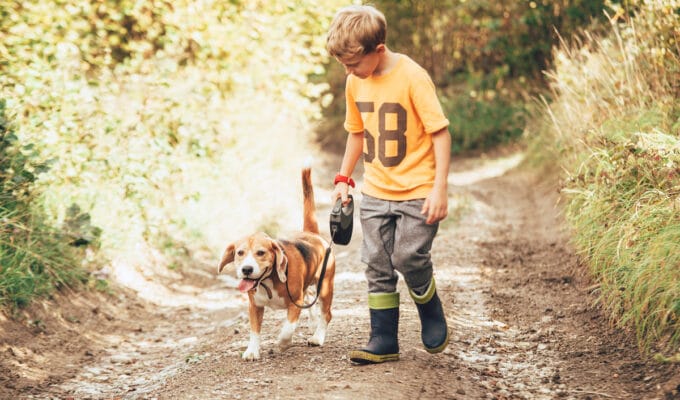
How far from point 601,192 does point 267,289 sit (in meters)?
2.97

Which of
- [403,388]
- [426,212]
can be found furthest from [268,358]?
[426,212]

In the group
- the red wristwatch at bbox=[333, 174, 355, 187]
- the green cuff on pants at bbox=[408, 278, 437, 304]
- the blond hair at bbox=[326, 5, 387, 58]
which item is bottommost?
the green cuff on pants at bbox=[408, 278, 437, 304]

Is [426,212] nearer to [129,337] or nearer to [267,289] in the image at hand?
[267,289]

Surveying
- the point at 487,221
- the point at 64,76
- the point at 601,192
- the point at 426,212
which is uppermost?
the point at 64,76

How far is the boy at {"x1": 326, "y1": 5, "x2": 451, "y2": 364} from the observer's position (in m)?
4.16

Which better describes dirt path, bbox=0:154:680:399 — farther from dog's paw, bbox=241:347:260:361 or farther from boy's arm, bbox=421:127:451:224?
boy's arm, bbox=421:127:451:224

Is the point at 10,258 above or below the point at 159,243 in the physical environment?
above

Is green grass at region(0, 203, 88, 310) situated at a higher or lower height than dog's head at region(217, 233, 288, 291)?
lower

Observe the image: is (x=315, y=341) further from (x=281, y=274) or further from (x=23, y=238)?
(x=23, y=238)

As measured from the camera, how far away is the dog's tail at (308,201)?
204 inches

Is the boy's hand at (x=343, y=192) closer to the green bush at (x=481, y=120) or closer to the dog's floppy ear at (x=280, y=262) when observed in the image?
the dog's floppy ear at (x=280, y=262)

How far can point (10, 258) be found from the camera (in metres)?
6.32

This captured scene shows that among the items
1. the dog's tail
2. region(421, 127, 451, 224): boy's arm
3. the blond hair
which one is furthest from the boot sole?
the blond hair

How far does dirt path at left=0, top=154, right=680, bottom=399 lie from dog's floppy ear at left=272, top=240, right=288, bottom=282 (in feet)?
1.74
